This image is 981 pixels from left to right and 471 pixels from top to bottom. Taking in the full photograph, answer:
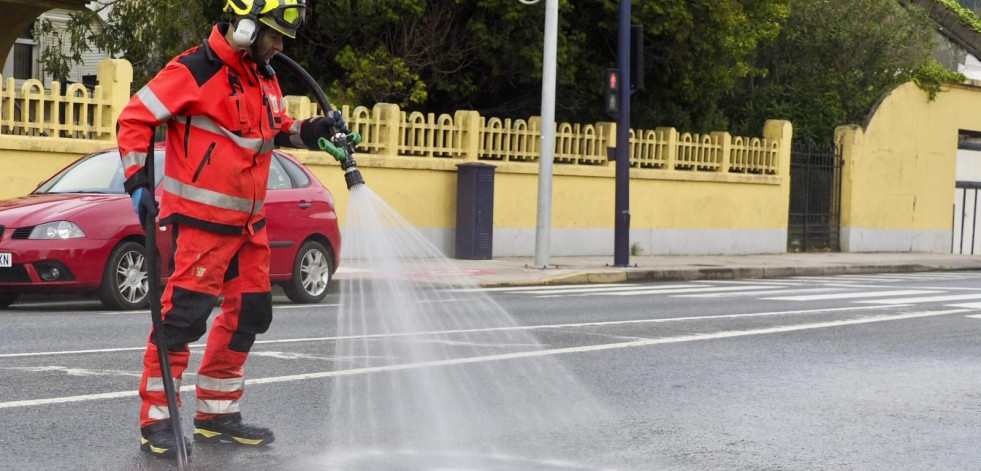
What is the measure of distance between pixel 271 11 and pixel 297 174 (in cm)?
781

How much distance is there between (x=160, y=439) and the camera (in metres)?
5.51

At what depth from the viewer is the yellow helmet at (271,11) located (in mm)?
5410

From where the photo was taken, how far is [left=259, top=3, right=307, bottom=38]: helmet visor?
17.9 feet

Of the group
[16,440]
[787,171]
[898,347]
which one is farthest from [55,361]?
[787,171]

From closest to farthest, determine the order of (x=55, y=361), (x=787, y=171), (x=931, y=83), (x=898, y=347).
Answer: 1. (x=55, y=361)
2. (x=898, y=347)
3. (x=787, y=171)
4. (x=931, y=83)

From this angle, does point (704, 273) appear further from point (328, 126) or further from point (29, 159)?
point (328, 126)

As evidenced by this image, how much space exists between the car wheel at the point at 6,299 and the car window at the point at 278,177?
8.10 ft

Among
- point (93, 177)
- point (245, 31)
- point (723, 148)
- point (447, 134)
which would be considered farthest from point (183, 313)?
point (723, 148)

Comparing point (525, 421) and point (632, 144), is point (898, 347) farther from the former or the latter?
point (632, 144)

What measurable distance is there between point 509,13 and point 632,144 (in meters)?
3.44

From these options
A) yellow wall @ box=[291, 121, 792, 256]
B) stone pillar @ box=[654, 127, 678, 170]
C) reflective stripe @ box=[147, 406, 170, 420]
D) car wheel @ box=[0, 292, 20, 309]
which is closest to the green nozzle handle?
reflective stripe @ box=[147, 406, 170, 420]

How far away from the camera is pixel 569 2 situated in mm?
22891

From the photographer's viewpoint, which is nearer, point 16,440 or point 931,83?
point 16,440

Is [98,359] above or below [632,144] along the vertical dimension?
below
